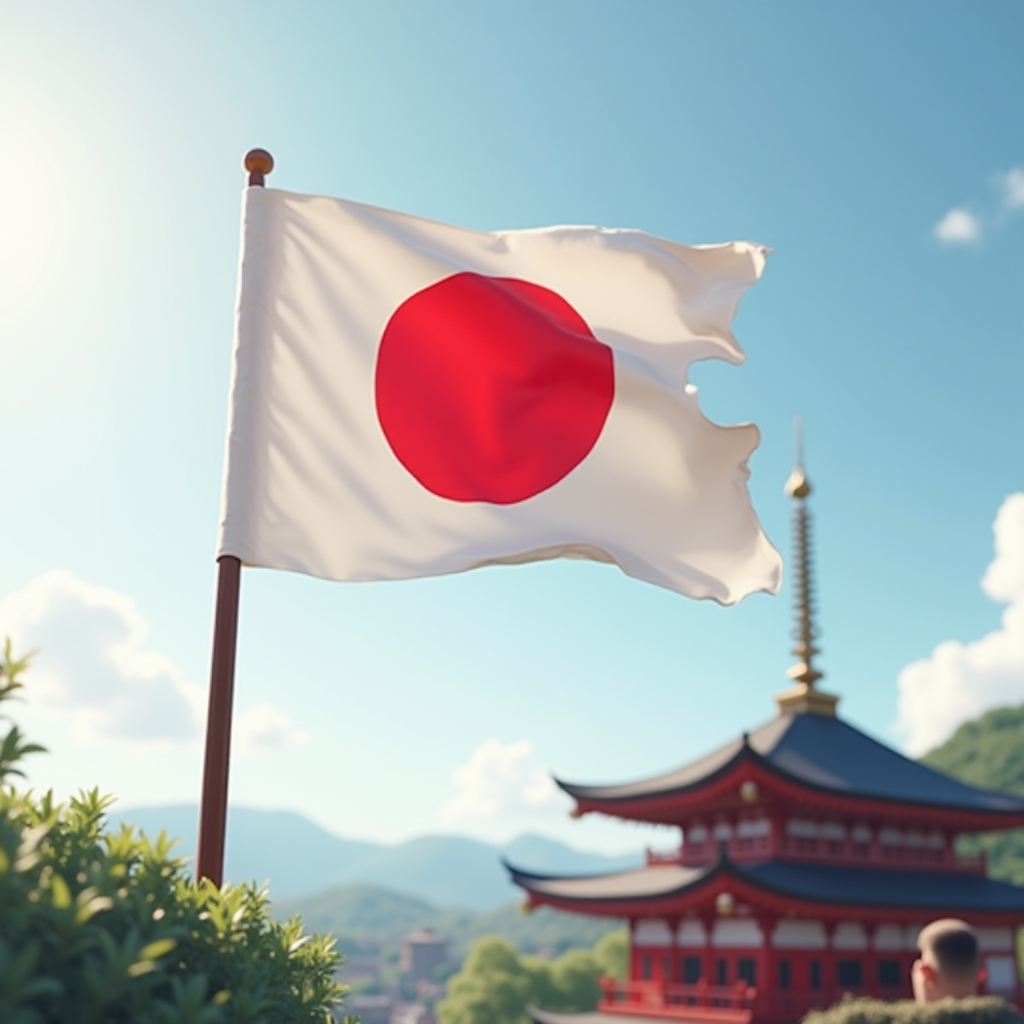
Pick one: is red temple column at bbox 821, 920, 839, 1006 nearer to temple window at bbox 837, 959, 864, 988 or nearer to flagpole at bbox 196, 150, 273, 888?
temple window at bbox 837, 959, 864, 988

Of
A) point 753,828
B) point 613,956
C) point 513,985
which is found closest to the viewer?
point 753,828

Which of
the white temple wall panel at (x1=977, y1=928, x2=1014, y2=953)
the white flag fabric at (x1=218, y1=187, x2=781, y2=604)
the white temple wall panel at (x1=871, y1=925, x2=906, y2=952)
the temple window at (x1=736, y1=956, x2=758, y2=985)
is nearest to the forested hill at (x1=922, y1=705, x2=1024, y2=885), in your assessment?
the white temple wall panel at (x1=977, y1=928, x2=1014, y2=953)

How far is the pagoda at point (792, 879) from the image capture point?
21.2 meters

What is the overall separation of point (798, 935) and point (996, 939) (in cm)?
607

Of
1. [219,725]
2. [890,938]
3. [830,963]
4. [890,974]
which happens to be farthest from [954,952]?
[890,974]

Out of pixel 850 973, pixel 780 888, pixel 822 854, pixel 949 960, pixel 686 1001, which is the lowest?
pixel 686 1001

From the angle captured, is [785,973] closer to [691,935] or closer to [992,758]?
[691,935]

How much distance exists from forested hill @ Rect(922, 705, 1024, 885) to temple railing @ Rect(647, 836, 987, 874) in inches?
3216

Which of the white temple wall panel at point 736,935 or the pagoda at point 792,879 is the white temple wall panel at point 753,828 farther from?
the white temple wall panel at point 736,935

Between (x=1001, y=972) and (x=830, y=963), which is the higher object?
(x=830, y=963)

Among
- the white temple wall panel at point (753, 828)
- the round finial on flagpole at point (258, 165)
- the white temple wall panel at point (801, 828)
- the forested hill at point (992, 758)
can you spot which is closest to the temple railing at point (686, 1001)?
the white temple wall panel at point (753, 828)

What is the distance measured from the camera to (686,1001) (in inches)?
874

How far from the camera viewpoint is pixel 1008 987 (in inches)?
944

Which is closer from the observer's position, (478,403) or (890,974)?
(478,403)
